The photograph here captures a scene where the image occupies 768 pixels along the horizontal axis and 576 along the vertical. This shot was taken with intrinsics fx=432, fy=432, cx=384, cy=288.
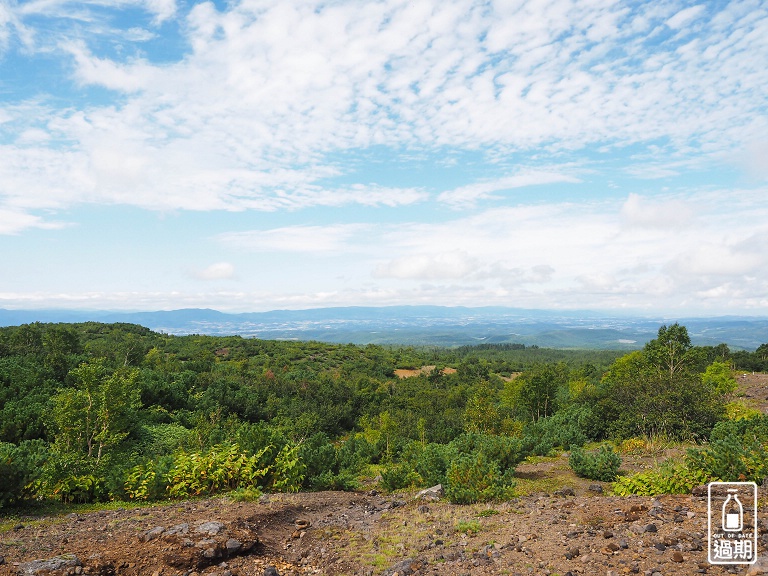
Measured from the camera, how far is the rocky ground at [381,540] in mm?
5574

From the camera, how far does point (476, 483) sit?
9953 mm

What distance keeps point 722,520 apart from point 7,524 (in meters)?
12.1

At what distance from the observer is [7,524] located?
804cm

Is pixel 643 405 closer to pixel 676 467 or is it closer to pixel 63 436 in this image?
pixel 676 467

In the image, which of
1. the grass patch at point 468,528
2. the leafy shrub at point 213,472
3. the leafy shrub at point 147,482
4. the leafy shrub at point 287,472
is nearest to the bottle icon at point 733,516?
the grass patch at point 468,528

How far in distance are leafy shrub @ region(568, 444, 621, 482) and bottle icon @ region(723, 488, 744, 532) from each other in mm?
5656

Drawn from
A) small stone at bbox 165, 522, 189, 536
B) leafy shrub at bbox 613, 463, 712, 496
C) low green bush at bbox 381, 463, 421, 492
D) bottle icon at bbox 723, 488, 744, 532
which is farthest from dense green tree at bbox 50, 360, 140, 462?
bottle icon at bbox 723, 488, 744, 532

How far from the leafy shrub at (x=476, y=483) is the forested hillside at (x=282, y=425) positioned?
0.03 metres

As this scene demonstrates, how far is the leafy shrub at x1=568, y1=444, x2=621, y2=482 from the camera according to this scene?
40.9 feet

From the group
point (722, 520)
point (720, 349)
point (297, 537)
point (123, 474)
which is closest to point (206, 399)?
point (123, 474)

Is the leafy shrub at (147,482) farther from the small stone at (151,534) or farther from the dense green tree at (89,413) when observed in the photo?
the small stone at (151,534)

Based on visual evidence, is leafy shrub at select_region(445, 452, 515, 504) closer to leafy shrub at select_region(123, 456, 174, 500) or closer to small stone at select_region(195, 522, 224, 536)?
small stone at select_region(195, 522, 224, 536)

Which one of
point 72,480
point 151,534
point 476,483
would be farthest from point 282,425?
point 151,534
